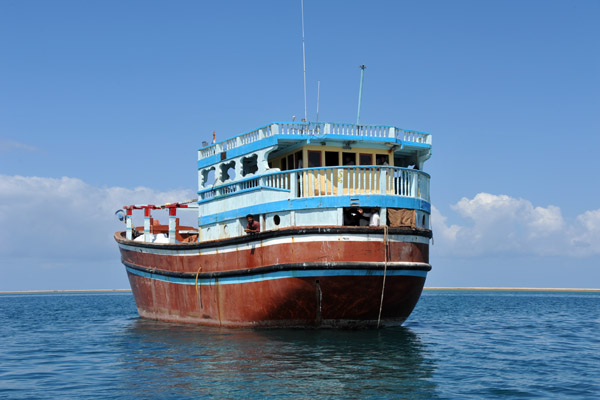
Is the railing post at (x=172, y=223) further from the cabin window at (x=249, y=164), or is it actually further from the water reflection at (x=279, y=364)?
the water reflection at (x=279, y=364)


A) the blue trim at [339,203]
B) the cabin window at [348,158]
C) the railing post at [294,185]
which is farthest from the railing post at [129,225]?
the cabin window at [348,158]

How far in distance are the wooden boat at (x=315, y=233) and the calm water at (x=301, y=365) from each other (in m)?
0.72

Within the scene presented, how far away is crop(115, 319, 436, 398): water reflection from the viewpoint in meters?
9.53

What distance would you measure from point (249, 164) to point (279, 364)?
825 centimetres

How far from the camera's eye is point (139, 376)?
11.0 metres

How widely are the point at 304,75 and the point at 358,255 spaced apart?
19.7 feet

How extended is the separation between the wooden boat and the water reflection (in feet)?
2.47

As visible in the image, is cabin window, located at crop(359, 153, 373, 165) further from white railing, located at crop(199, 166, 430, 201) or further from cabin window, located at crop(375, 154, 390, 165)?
white railing, located at crop(199, 166, 430, 201)

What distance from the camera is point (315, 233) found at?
1462cm

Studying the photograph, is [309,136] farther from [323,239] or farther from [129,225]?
[129,225]

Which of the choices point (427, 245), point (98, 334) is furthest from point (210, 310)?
point (427, 245)

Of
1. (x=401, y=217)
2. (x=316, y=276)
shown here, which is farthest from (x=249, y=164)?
(x=401, y=217)

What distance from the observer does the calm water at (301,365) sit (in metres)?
9.61

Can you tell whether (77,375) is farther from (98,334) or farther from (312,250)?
(98,334)
